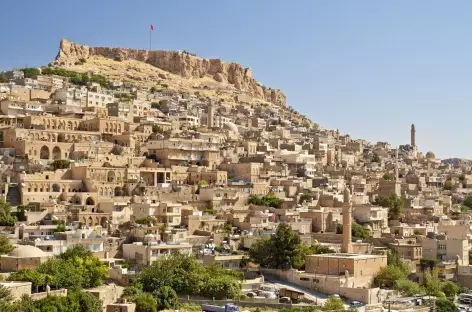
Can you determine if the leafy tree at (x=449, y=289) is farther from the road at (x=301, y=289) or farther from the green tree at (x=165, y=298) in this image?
the green tree at (x=165, y=298)

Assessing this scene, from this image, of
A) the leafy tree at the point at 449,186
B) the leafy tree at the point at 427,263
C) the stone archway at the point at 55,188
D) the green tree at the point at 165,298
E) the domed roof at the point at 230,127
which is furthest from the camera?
the leafy tree at the point at 449,186

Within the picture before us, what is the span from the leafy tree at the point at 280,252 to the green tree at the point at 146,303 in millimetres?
6087

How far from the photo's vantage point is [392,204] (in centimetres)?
3931

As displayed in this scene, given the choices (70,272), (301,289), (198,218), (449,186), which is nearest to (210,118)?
(449,186)

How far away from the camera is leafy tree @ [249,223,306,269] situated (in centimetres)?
2764

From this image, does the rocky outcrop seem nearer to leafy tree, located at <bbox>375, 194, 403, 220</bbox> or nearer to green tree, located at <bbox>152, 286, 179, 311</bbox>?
leafy tree, located at <bbox>375, 194, 403, 220</bbox>

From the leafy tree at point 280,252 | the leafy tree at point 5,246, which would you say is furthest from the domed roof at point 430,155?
the leafy tree at point 5,246

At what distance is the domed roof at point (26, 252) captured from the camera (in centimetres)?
2364

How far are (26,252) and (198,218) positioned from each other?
876 cm

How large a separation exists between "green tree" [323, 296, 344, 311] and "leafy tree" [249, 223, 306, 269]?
3.52 meters

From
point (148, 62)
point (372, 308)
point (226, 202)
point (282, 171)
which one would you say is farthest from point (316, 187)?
point (148, 62)

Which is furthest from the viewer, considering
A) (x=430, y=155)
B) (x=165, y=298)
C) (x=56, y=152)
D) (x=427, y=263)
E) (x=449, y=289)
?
(x=430, y=155)

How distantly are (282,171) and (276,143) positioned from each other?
7.63m

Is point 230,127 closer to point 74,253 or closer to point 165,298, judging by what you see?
point 74,253
